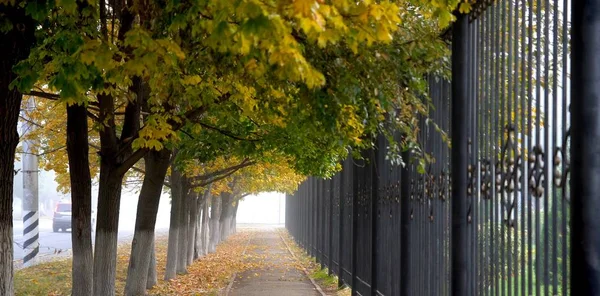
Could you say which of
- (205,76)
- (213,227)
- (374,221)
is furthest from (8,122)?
(213,227)

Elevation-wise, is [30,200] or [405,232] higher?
[30,200]

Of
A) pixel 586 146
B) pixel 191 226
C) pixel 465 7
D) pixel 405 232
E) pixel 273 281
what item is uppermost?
pixel 465 7

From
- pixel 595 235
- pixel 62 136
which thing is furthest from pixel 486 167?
pixel 62 136

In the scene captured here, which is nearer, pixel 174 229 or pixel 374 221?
pixel 374 221

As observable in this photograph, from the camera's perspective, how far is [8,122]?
814cm

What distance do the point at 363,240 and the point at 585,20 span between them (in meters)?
10.9

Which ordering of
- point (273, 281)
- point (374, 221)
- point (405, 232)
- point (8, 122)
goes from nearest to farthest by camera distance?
1. point (8, 122)
2. point (405, 232)
3. point (374, 221)
4. point (273, 281)

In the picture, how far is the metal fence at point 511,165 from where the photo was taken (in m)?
4.02

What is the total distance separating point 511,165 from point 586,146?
3.99 feet

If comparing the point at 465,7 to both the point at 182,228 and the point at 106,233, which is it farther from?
the point at 182,228

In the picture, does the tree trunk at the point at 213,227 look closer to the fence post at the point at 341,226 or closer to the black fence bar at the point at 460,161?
the fence post at the point at 341,226

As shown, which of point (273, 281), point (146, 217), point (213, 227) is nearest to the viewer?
point (146, 217)

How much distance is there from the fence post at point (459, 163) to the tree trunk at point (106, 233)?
→ 7260 mm

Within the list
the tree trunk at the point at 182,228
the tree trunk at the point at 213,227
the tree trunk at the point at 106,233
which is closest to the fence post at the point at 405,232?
the tree trunk at the point at 106,233
